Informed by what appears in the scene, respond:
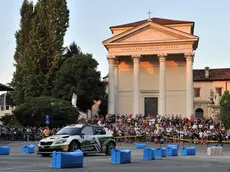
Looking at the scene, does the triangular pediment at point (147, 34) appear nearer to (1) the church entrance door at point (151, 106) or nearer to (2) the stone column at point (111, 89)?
(2) the stone column at point (111, 89)

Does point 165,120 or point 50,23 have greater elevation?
point 50,23

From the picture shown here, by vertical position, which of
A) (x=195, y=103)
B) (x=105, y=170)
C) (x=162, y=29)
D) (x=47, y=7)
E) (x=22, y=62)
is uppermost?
(x=47, y=7)

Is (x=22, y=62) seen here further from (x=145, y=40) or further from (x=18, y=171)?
(x=18, y=171)

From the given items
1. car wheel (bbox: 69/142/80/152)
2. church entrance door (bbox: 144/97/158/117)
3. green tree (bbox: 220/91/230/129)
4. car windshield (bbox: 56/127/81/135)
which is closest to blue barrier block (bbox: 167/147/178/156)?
car windshield (bbox: 56/127/81/135)

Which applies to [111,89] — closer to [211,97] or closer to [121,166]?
[211,97]

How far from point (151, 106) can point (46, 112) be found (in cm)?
1651

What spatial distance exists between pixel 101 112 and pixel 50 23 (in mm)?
19093

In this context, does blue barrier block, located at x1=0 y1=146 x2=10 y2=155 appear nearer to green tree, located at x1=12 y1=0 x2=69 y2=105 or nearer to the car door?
the car door

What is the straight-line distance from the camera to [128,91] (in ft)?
206

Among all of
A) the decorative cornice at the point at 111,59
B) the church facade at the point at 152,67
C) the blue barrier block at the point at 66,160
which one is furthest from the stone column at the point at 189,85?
the blue barrier block at the point at 66,160

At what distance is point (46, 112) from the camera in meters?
52.1

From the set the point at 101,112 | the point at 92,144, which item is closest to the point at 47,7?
the point at 101,112

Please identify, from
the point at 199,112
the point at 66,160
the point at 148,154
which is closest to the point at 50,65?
the point at 199,112

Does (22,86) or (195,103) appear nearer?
(22,86)
